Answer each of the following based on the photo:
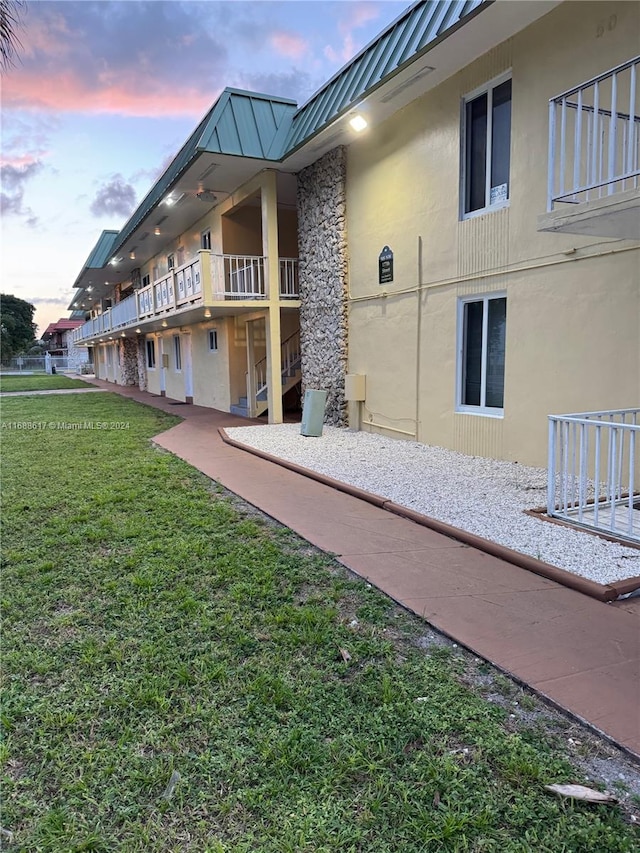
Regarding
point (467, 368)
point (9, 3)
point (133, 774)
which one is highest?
point (9, 3)

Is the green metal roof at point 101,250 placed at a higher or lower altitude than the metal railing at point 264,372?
higher

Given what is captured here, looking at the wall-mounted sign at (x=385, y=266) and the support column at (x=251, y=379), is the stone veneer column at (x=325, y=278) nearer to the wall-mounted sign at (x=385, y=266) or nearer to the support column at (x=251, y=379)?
the wall-mounted sign at (x=385, y=266)

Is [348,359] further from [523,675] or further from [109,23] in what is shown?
[523,675]

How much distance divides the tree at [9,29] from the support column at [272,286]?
9051 millimetres

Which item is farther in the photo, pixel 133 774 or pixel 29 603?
pixel 29 603

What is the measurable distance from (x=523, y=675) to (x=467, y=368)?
6202 mm

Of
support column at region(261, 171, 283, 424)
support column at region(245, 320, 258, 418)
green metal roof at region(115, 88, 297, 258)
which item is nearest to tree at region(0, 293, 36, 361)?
support column at region(245, 320, 258, 418)

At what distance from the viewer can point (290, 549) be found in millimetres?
4734

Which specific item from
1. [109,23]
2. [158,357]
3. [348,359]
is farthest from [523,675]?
[158,357]

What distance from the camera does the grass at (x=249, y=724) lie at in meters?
1.93

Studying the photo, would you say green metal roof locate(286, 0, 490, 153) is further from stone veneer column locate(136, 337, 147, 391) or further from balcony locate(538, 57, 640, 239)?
stone veneer column locate(136, 337, 147, 391)

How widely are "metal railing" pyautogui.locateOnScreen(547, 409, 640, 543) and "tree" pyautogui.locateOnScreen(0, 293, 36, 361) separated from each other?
6508 cm

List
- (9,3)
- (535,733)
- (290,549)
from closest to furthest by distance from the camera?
(535,733), (9,3), (290,549)

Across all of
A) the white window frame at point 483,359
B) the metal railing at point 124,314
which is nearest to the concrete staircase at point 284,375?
the white window frame at point 483,359
